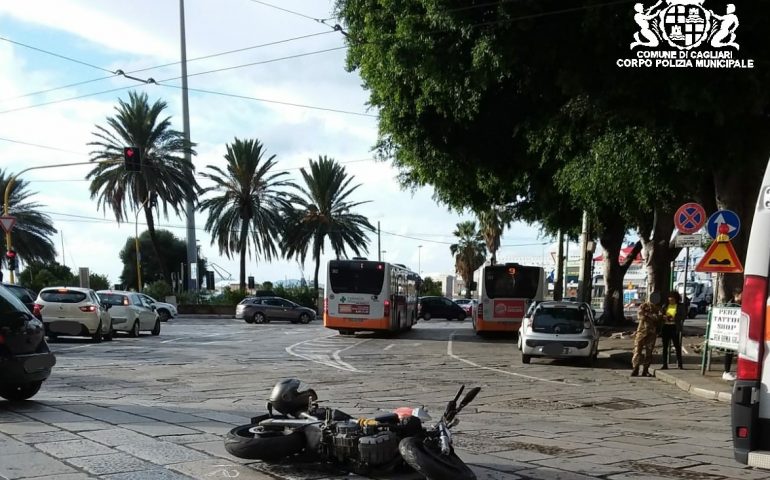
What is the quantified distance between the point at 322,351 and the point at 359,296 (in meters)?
7.70

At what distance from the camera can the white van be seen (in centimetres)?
529

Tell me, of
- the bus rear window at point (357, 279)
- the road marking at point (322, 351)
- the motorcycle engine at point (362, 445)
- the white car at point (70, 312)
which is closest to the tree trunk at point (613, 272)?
the bus rear window at point (357, 279)

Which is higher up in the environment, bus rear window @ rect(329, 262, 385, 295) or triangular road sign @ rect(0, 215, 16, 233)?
triangular road sign @ rect(0, 215, 16, 233)

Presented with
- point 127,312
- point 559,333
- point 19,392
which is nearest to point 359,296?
point 127,312

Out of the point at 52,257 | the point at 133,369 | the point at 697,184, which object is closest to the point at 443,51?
the point at 697,184

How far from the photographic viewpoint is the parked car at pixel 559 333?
1862cm

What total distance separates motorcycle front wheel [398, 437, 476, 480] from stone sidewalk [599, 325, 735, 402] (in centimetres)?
782

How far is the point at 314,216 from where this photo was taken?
5797 centimetres

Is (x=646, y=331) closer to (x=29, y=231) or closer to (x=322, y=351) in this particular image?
(x=322, y=351)

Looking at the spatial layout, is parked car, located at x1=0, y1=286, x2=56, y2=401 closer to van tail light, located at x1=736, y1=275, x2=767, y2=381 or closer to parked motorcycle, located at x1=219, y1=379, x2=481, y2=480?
parked motorcycle, located at x1=219, y1=379, x2=481, y2=480

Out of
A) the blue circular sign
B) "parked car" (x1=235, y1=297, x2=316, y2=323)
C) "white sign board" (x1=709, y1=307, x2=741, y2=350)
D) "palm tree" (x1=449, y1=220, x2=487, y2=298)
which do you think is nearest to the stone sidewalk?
"white sign board" (x1=709, y1=307, x2=741, y2=350)

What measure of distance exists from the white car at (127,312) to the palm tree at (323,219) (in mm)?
29532

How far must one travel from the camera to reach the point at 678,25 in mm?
16234

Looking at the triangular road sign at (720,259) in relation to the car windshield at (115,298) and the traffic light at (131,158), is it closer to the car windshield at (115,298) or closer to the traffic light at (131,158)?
the car windshield at (115,298)
